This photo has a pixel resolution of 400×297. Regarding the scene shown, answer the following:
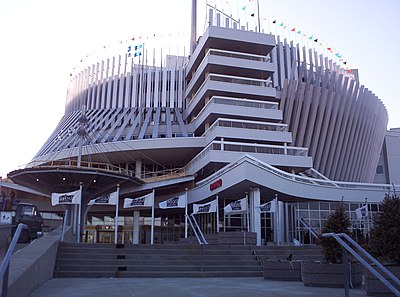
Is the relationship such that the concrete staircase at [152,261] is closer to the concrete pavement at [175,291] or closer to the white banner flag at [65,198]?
the concrete pavement at [175,291]

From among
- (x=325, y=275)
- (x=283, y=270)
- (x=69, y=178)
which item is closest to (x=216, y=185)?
(x=69, y=178)

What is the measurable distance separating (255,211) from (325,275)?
20.0 m

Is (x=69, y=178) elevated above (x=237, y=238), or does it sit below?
above

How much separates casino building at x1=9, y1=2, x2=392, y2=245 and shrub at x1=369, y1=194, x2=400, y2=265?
22.3 m

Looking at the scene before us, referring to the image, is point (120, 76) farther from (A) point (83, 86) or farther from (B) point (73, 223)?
(B) point (73, 223)

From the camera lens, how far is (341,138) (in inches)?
2149

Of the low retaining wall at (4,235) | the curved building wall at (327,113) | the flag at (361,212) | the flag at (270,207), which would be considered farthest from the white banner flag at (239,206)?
the curved building wall at (327,113)

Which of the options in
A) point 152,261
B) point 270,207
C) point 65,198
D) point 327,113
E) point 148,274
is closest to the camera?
point 148,274

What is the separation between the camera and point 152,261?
1806cm

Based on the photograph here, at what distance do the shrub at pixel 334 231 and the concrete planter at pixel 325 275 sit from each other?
1.06 ft

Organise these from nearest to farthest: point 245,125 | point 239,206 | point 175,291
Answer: point 175,291
point 239,206
point 245,125

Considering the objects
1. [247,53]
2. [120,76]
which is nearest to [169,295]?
[247,53]

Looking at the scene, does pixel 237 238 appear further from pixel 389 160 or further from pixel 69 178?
pixel 389 160

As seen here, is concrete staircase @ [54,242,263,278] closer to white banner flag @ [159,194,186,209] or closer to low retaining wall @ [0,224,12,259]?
low retaining wall @ [0,224,12,259]
